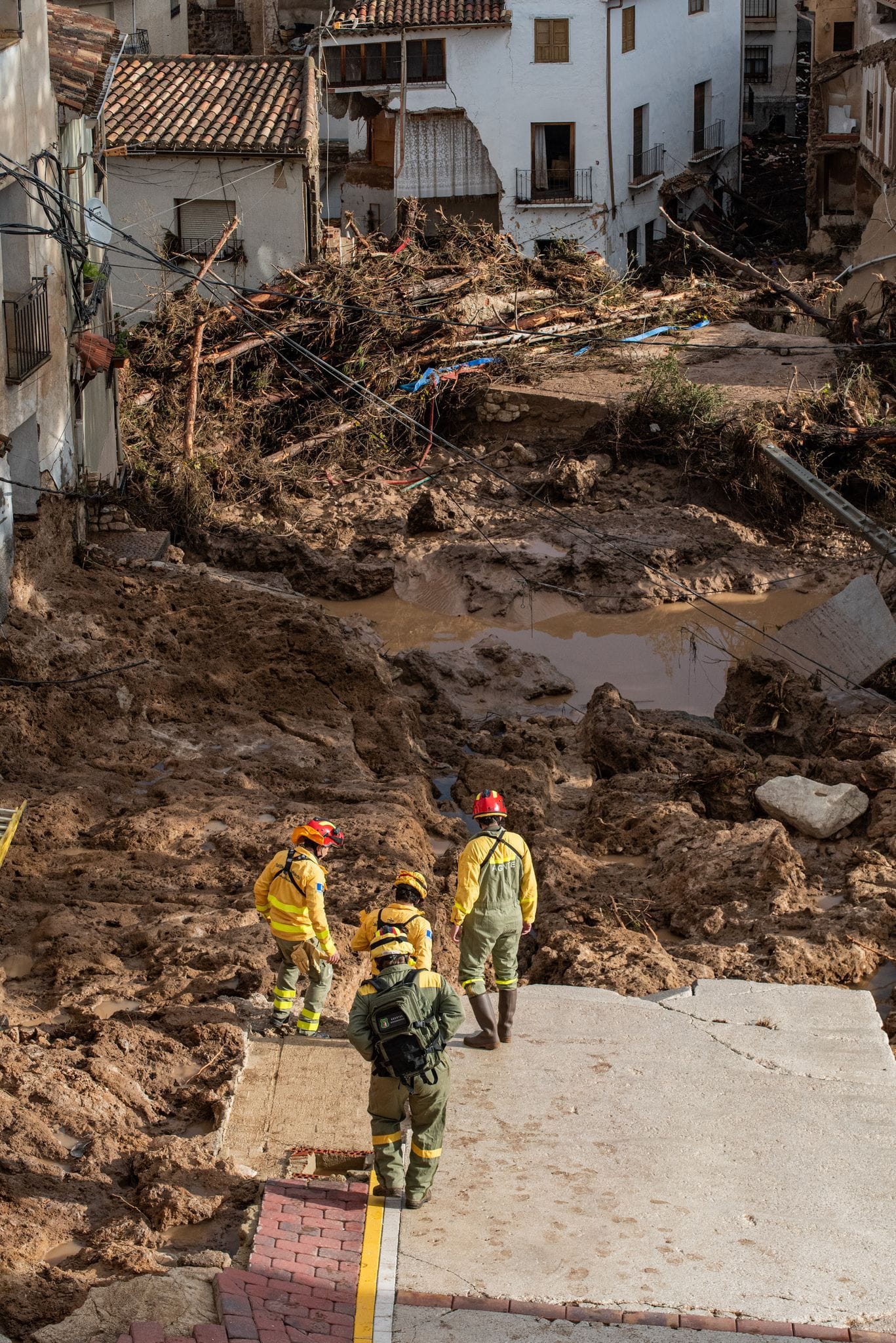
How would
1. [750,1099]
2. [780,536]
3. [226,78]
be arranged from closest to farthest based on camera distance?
[750,1099] < [780,536] < [226,78]

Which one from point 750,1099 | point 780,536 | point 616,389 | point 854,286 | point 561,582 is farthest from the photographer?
point 854,286

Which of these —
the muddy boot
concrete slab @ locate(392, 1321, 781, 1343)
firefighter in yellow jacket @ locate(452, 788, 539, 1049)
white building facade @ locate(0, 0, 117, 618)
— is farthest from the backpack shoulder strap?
white building facade @ locate(0, 0, 117, 618)

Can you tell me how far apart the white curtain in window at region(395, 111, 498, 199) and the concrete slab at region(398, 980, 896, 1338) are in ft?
109

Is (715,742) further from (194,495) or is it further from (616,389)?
(616,389)

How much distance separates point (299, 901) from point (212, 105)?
2508 cm

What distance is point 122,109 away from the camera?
29.1m

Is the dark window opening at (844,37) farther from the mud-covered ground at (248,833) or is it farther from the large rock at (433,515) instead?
the mud-covered ground at (248,833)

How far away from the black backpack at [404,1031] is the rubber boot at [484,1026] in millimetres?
1400

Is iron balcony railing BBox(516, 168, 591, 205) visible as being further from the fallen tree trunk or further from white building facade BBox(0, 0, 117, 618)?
white building facade BBox(0, 0, 117, 618)

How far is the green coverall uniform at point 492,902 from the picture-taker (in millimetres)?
7723

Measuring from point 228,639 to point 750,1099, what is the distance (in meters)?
7.96

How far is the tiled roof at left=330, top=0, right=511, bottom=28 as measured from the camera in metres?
37.2

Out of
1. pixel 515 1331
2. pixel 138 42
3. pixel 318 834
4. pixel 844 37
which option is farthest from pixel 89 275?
pixel 844 37

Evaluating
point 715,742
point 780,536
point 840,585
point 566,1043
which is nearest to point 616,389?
point 780,536
